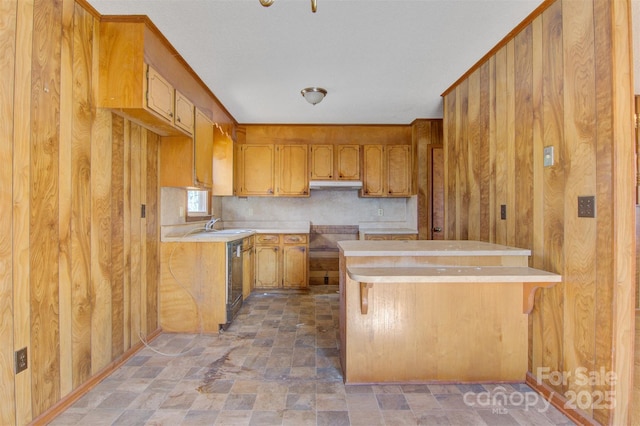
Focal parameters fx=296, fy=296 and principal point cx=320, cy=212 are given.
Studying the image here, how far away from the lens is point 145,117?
2.24 metres

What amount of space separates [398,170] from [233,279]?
288 cm

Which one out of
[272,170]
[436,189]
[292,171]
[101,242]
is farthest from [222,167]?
[436,189]

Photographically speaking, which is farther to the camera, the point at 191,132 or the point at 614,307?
the point at 191,132

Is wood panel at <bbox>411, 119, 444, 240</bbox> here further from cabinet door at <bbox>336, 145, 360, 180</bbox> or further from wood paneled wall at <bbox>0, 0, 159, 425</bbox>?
wood paneled wall at <bbox>0, 0, 159, 425</bbox>

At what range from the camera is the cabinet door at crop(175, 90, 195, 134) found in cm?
255

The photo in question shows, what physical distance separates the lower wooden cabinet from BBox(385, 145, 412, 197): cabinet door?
5.34 ft

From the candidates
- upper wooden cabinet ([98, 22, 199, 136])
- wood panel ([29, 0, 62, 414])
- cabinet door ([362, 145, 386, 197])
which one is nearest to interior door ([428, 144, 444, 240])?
cabinet door ([362, 145, 386, 197])

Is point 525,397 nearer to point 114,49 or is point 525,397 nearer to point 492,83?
point 492,83

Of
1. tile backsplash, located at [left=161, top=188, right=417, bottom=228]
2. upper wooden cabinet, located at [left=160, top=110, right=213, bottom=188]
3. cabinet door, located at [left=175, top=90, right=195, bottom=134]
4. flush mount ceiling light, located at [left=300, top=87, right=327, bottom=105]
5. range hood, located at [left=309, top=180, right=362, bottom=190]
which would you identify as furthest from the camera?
tile backsplash, located at [left=161, top=188, right=417, bottom=228]

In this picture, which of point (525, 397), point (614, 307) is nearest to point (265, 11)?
point (614, 307)

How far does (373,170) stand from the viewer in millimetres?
4527

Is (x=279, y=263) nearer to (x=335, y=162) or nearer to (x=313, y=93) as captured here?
(x=335, y=162)

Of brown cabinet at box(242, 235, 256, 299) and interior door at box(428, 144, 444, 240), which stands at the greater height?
interior door at box(428, 144, 444, 240)

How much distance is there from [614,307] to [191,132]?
324 cm
